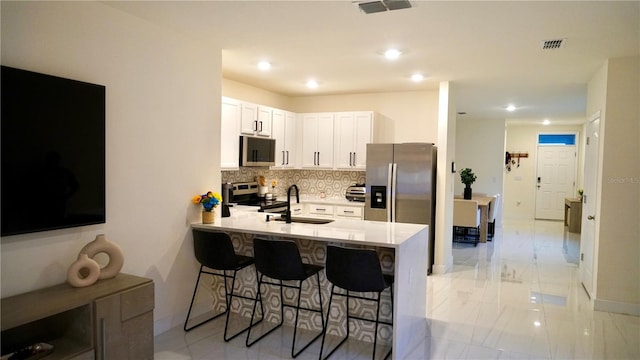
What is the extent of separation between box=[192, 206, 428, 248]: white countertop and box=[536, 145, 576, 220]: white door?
8.86 m

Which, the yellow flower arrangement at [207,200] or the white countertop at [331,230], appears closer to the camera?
the white countertop at [331,230]

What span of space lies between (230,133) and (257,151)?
1.74 feet

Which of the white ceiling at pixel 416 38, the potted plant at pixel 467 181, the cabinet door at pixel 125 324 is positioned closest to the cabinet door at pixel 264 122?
the white ceiling at pixel 416 38

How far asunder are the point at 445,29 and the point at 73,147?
9.28ft

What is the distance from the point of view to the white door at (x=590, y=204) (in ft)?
14.5

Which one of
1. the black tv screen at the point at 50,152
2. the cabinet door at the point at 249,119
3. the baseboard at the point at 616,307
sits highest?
the cabinet door at the point at 249,119

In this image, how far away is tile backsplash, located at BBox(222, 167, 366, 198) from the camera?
6395mm

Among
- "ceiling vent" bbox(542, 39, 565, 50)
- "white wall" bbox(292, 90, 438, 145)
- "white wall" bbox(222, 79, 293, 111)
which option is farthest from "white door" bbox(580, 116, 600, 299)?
"white wall" bbox(222, 79, 293, 111)

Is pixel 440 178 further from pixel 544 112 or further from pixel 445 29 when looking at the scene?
pixel 544 112

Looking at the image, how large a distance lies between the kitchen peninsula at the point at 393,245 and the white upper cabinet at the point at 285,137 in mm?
2189

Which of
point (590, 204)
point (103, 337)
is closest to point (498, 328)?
point (590, 204)

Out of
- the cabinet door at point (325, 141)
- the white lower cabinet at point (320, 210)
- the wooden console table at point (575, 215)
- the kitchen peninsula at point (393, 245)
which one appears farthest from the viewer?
the wooden console table at point (575, 215)

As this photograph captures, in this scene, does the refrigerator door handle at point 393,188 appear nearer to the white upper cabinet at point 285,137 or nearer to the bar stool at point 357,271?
the white upper cabinet at point 285,137

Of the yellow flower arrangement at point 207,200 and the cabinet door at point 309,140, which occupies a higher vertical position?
the cabinet door at point 309,140
